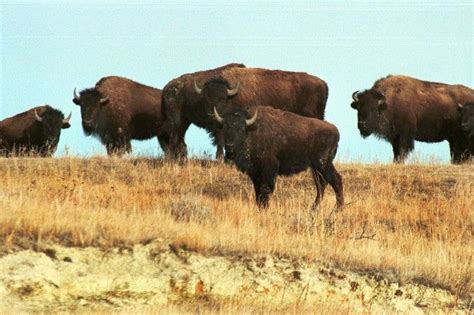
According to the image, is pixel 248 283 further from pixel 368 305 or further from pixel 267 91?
pixel 267 91

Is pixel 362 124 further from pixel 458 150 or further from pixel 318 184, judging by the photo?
pixel 318 184

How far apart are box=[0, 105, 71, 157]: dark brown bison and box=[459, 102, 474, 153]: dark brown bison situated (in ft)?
37.9

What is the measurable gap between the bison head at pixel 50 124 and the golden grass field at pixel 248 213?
6102mm

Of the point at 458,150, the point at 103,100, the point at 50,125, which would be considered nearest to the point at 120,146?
the point at 103,100

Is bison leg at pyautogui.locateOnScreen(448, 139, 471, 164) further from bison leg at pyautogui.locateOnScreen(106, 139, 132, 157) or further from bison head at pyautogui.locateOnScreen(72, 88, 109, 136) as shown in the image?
bison head at pyautogui.locateOnScreen(72, 88, 109, 136)

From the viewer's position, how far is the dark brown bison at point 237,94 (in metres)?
21.5

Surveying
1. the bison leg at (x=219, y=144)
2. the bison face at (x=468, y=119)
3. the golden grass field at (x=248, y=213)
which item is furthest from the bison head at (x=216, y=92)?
the bison face at (x=468, y=119)

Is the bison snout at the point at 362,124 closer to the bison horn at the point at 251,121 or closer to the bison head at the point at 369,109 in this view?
the bison head at the point at 369,109

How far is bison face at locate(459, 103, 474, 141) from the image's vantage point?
25719mm

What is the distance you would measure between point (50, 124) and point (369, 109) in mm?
9075

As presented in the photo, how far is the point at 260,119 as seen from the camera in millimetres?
16297

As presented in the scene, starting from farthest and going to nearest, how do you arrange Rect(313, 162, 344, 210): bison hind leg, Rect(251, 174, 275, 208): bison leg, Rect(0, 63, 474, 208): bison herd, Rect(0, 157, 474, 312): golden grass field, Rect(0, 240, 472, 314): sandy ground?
Rect(313, 162, 344, 210): bison hind leg
Rect(0, 63, 474, 208): bison herd
Rect(251, 174, 275, 208): bison leg
Rect(0, 157, 474, 312): golden grass field
Rect(0, 240, 472, 314): sandy ground

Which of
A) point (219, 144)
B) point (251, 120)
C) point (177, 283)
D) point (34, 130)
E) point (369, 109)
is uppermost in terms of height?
point (369, 109)

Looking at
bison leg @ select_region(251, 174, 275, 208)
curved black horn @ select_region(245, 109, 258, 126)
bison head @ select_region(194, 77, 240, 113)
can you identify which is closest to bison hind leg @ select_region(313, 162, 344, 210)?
bison leg @ select_region(251, 174, 275, 208)
